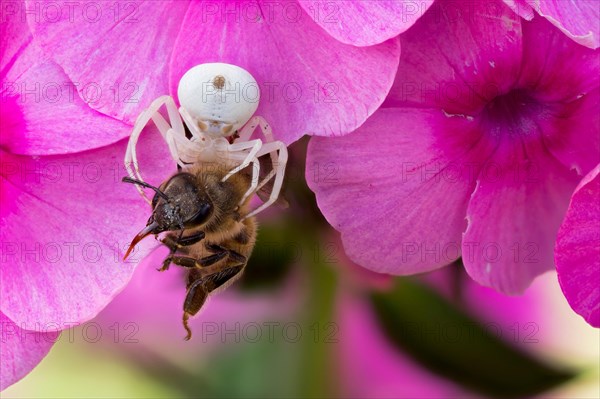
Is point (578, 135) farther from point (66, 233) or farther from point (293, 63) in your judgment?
point (66, 233)

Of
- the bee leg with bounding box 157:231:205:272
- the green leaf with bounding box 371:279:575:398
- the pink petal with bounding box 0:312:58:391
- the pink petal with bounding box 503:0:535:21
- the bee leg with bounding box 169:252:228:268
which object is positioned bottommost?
the green leaf with bounding box 371:279:575:398

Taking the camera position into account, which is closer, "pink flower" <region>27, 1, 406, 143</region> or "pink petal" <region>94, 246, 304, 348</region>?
"pink flower" <region>27, 1, 406, 143</region>

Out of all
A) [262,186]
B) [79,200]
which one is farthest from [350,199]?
[79,200]

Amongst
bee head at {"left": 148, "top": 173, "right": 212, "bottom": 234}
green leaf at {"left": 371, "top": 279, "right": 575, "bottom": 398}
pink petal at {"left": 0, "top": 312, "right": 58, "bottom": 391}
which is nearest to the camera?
bee head at {"left": 148, "top": 173, "right": 212, "bottom": 234}

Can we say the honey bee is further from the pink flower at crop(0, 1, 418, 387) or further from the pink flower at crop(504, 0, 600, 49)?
the pink flower at crop(504, 0, 600, 49)

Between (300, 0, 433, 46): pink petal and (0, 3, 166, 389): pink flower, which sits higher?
(300, 0, 433, 46): pink petal

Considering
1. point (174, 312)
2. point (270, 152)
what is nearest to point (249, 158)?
point (270, 152)

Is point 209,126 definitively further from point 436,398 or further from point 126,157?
point 436,398

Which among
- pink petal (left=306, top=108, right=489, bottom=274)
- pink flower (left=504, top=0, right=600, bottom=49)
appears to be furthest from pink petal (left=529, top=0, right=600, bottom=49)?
pink petal (left=306, top=108, right=489, bottom=274)
